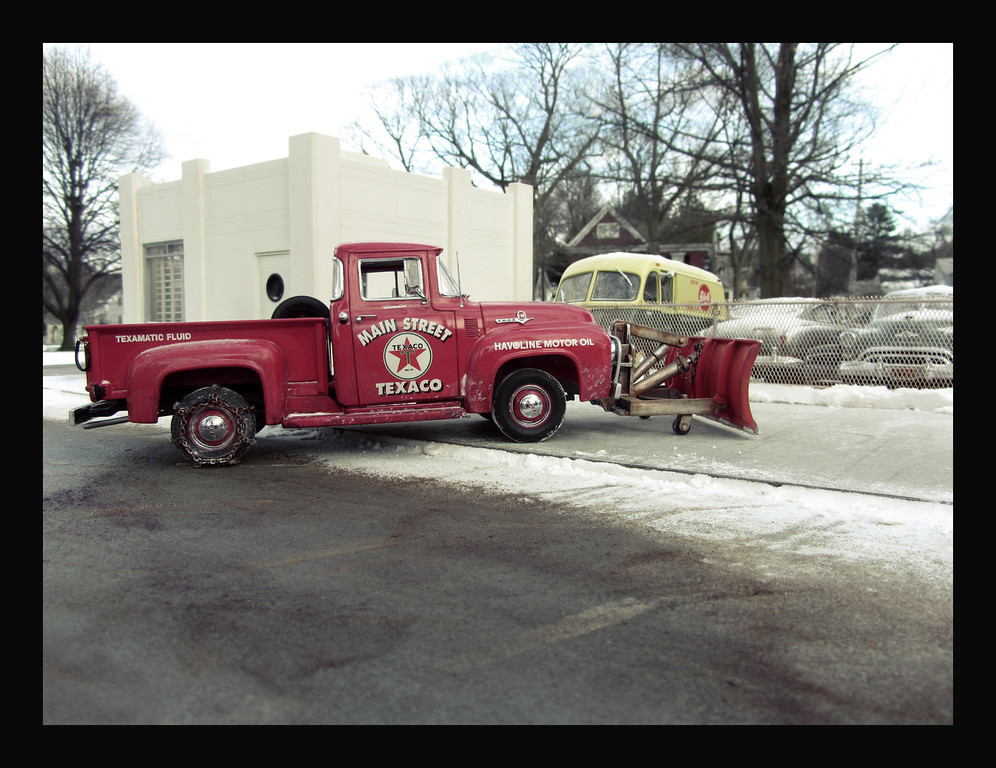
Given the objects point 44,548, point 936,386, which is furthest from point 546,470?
point 936,386

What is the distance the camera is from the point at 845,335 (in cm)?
1308

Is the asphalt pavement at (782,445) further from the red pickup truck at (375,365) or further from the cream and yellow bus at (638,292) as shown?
the cream and yellow bus at (638,292)

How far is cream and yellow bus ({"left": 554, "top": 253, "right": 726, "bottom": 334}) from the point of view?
15.2 m

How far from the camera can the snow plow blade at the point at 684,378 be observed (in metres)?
8.64

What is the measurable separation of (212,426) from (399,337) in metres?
2.04

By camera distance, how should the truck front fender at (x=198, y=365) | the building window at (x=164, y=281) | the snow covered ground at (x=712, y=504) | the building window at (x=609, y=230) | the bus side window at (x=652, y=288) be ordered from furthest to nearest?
the building window at (x=609, y=230), the building window at (x=164, y=281), the bus side window at (x=652, y=288), the truck front fender at (x=198, y=365), the snow covered ground at (x=712, y=504)

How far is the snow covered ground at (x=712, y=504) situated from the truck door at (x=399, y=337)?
74 centimetres

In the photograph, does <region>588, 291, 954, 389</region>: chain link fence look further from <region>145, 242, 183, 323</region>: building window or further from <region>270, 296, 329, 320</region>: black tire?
<region>145, 242, 183, 323</region>: building window

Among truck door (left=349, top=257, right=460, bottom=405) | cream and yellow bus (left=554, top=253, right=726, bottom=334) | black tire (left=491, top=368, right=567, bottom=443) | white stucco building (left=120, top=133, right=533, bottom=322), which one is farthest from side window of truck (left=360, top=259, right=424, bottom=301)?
white stucco building (left=120, top=133, right=533, bottom=322)

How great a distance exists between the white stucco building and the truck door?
965 centimetres

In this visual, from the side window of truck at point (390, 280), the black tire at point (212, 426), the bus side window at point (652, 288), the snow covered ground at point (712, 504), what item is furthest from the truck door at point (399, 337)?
the bus side window at point (652, 288)

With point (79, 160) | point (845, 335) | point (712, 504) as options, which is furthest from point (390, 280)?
point (79, 160)

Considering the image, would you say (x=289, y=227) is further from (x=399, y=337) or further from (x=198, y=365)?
(x=198, y=365)

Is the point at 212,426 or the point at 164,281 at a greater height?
the point at 164,281
